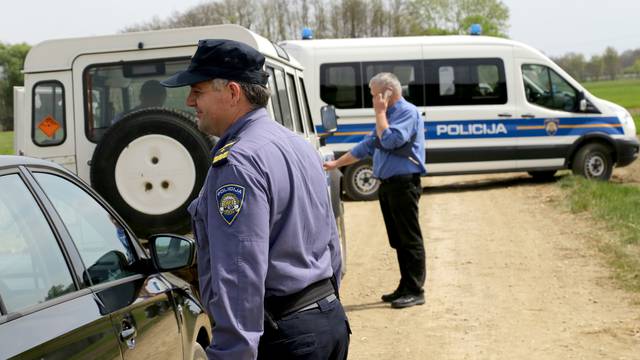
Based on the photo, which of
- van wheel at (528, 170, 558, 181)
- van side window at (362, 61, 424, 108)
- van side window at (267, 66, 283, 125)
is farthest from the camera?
van wheel at (528, 170, 558, 181)

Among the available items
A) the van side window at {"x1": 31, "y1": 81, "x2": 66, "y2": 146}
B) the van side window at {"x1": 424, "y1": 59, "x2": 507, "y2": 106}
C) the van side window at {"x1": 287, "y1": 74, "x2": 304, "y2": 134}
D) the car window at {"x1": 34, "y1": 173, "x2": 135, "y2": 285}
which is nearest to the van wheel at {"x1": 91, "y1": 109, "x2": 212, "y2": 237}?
the van side window at {"x1": 31, "y1": 81, "x2": 66, "y2": 146}

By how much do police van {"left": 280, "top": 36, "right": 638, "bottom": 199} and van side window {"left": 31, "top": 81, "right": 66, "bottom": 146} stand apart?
8943 mm

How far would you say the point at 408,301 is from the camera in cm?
761

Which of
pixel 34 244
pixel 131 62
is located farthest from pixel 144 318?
pixel 131 62

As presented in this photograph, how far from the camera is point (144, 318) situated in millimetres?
3195

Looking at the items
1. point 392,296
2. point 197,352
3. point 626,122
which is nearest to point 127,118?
point 197,352

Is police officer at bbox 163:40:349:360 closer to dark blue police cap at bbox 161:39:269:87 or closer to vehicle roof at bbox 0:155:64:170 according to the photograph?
dark blue police cap at bbox 161:39:269:87

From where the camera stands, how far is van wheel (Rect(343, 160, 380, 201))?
15195mm

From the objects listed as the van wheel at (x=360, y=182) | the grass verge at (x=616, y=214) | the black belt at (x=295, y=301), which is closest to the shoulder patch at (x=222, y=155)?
the black belt at (x=295, y=301)

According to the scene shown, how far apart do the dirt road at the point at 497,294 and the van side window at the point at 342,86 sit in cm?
271

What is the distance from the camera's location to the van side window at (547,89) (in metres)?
15.8

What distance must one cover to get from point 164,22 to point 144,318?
2153 inches

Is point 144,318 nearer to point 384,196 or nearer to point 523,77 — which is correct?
point 384,196

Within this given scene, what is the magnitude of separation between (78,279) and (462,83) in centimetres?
1314
